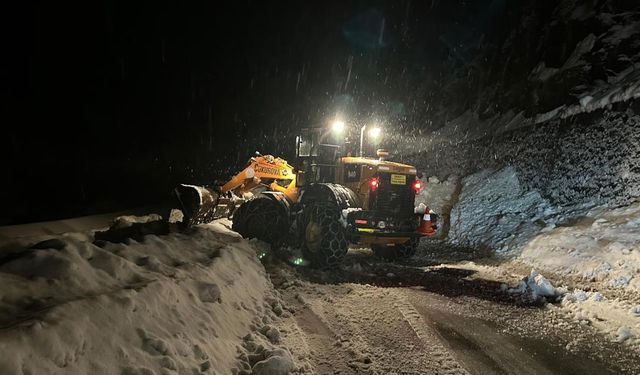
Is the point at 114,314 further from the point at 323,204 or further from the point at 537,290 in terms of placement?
the point at 537,290

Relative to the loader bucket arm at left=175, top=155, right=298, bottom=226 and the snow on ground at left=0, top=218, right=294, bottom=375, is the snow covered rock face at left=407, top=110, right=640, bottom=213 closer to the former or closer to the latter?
the loader bucket arm at left=175, top=155, right=298, bottom=226

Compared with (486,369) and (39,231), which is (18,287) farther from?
(39,231)

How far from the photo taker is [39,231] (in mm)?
12555

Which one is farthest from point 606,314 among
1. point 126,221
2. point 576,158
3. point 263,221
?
point 126,221

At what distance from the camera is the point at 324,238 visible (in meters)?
8.30

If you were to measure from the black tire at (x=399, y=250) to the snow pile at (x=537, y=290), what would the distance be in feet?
11.2

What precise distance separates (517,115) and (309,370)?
18469 millimetres

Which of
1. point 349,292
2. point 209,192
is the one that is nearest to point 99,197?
point 209,192

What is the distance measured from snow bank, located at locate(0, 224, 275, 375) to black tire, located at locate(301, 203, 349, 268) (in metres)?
3.45

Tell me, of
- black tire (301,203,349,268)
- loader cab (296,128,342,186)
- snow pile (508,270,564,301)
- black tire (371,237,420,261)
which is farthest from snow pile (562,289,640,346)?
loader cab (296,128,342,186)

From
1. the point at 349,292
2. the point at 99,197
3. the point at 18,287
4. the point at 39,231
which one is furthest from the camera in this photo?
the point at 99,197

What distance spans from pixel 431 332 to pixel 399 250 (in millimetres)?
5533

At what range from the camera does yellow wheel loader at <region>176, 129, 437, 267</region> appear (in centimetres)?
858

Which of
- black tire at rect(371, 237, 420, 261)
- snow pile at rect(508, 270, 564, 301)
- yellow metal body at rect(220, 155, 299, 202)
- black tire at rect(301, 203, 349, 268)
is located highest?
yellow metal body at rect(220, 155, 299, 202)
